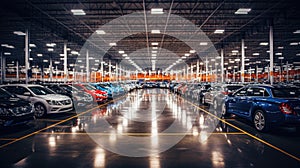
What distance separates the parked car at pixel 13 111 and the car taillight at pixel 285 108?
865 centimetres

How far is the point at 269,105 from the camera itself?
8242 millimetres

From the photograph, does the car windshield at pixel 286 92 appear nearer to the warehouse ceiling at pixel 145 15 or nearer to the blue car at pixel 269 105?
the blue car at pixel 269 105

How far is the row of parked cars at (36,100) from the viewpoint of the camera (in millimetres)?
8641

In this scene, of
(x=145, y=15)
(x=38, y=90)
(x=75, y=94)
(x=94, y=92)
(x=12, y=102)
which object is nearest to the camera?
(x=12, y=102)

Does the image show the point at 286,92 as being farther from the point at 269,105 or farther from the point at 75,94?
the point at 75,94

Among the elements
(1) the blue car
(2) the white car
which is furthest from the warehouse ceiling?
(1) the blue car

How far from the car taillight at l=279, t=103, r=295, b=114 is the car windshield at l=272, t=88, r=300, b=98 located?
65 centimetres

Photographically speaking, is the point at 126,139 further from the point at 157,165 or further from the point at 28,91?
the point at 28,91

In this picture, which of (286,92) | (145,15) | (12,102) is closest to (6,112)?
(12,102)

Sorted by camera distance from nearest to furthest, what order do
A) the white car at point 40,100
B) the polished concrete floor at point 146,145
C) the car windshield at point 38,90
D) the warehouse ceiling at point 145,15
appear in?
A: 1. the polished concrete floor at point 146,145
2. the white car at point 40,100
3. the car windshield at point 38,90
4. the warehouse ceiling at point 145,15

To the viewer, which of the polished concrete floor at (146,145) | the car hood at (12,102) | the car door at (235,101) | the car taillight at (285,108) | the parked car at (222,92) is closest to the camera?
the polished concrete floor at (146,145)

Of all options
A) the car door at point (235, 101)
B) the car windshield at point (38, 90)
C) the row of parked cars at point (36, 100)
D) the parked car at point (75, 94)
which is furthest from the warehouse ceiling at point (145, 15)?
the car door at point (235, 101)

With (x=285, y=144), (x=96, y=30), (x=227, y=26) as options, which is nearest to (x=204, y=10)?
(x=227, y=26)

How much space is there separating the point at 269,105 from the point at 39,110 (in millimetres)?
9698
